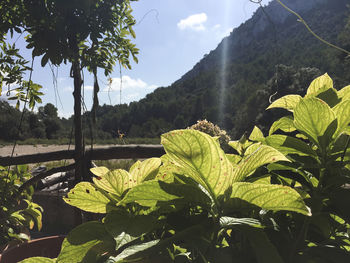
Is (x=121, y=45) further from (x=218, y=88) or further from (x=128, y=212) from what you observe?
(x=218, y=88)

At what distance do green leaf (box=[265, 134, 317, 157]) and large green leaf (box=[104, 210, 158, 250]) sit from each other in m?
0.21

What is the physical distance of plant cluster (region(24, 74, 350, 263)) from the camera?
28 centimetres

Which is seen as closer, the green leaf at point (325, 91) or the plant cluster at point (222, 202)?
the plant cluster at point (222, 202)

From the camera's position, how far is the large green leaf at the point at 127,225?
303 millimetres

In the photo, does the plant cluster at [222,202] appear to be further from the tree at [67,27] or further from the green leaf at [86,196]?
the tree at [67,27]

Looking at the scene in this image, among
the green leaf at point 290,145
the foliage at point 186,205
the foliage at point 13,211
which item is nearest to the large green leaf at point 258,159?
the foliage at point 186,205

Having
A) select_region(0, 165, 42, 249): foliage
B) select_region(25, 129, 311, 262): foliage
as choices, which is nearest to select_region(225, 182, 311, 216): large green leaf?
select_region(25, 129, 311, 262): foliage

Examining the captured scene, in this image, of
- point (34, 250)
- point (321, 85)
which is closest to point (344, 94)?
point (321, 85)

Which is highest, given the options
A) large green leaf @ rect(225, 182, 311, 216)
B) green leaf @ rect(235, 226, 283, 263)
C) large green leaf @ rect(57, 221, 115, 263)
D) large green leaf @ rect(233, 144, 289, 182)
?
large green leaf @ rect(233, 144, 289, 182)

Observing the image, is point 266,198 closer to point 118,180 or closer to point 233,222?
point 233,222

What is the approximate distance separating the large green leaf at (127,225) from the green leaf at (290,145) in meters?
0.21

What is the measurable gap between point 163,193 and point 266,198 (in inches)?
4.3

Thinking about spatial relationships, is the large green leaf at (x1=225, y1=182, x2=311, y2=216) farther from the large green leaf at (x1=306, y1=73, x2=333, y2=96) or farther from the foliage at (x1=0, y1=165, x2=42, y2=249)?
the foliage at (x1=0, y1=165, x2=42, y2=249)

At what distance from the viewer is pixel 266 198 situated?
28 cm
